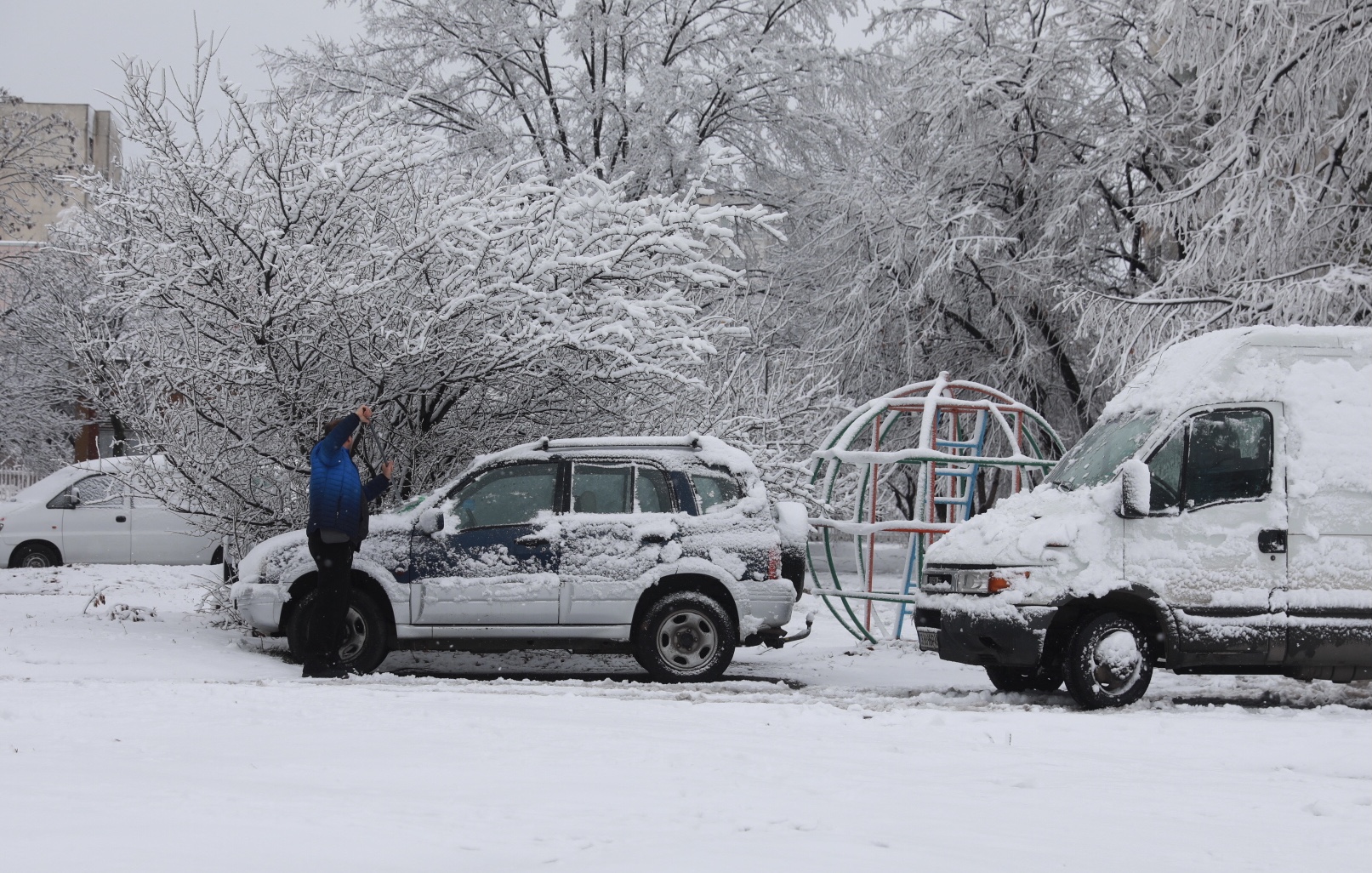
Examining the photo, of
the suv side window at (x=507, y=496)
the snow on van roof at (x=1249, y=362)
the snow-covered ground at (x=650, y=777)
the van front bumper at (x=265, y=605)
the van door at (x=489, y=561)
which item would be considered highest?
the snow on van roof at (x=1249, y=362)

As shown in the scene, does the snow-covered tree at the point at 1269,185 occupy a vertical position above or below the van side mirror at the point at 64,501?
above

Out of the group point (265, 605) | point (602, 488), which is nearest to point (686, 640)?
point (602, 488)

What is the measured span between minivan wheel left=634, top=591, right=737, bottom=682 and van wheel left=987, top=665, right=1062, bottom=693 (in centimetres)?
191

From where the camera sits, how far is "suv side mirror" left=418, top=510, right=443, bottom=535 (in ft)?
33.1

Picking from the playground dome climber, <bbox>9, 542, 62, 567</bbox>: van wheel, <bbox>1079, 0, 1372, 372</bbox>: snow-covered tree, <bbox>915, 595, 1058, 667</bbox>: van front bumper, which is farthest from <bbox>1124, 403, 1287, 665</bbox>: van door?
<bbox>9, 542, 62, 567</bbox>: van wheel

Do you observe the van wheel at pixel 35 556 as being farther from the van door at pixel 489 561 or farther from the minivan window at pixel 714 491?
the minivan window at pixel 714 491

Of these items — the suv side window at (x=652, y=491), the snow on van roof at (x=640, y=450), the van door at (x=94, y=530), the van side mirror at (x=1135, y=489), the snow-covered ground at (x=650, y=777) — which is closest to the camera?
the snow-covered ground at (x=650, y=777)

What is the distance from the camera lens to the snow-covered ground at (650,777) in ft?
15.1

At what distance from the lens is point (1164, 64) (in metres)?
15.7

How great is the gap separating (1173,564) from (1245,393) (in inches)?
52.1

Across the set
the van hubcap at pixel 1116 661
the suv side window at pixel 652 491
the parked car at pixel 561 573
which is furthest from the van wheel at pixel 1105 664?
the suv side window at pixel 652 491

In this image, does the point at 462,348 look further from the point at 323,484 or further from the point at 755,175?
the point at 755,175

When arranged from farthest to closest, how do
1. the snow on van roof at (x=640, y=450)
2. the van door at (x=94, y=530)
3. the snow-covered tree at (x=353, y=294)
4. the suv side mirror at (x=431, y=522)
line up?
the van door at (x=94, y=530)
the snow-covered tree at (x=353, y=294)
the snow on van roof at (x=640, y=450)
the suv side mirror at (x=431, y=522)

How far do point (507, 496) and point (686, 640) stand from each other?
1.70m
